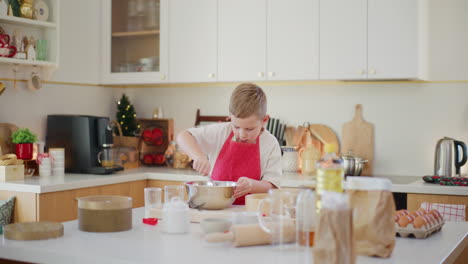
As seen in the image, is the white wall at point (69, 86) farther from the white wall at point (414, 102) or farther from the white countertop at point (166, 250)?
the white countertop at point (166, 250)

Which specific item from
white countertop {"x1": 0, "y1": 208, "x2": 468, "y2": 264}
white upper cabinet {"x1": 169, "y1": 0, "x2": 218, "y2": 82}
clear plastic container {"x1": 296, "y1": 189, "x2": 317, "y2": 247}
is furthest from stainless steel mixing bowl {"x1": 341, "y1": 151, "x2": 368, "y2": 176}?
clear plastic container {"x1": 296, "y1": 189, "x2": 317, "y2": 247}

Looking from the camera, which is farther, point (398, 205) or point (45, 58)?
point (45, 58)

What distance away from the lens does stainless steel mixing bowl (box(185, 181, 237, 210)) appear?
219 cm

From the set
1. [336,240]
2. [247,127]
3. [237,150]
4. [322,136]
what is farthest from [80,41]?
[336,240]

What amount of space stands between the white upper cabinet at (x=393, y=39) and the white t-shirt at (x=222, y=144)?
3.85 ft

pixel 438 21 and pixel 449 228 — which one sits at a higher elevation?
pixel 438 21

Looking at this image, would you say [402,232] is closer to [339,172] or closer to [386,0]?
[339,172]

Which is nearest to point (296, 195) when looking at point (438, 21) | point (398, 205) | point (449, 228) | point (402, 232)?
point (402, 232)

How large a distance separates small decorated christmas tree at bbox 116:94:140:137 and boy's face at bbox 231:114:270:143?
6.47 feet

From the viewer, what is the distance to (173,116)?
4.72 m

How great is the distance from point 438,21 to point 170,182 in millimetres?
2062

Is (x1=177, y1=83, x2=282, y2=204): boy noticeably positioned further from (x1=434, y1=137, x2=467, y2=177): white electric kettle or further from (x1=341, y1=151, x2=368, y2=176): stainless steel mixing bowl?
(x1=434, y1=137, x2=467, y2=177): white electric kettle

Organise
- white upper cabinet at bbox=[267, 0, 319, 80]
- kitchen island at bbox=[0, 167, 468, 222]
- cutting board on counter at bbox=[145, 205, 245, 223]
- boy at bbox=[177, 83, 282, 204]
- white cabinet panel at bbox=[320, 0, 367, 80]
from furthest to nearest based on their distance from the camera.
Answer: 1. white upper cabinet at bbox=[267, 0, 319, 80]
2. white cabinet panel at bbox=[320, 0, 367, 80]
3. kitchen island at bbox=[0, 167, 468, 222]
4. boy at bbox=[177, 83, 282, 204]
5. cutting board on counter at bbox=[145, 205, 245, 223]

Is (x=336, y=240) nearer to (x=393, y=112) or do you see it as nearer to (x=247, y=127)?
(x=247, y=127)
